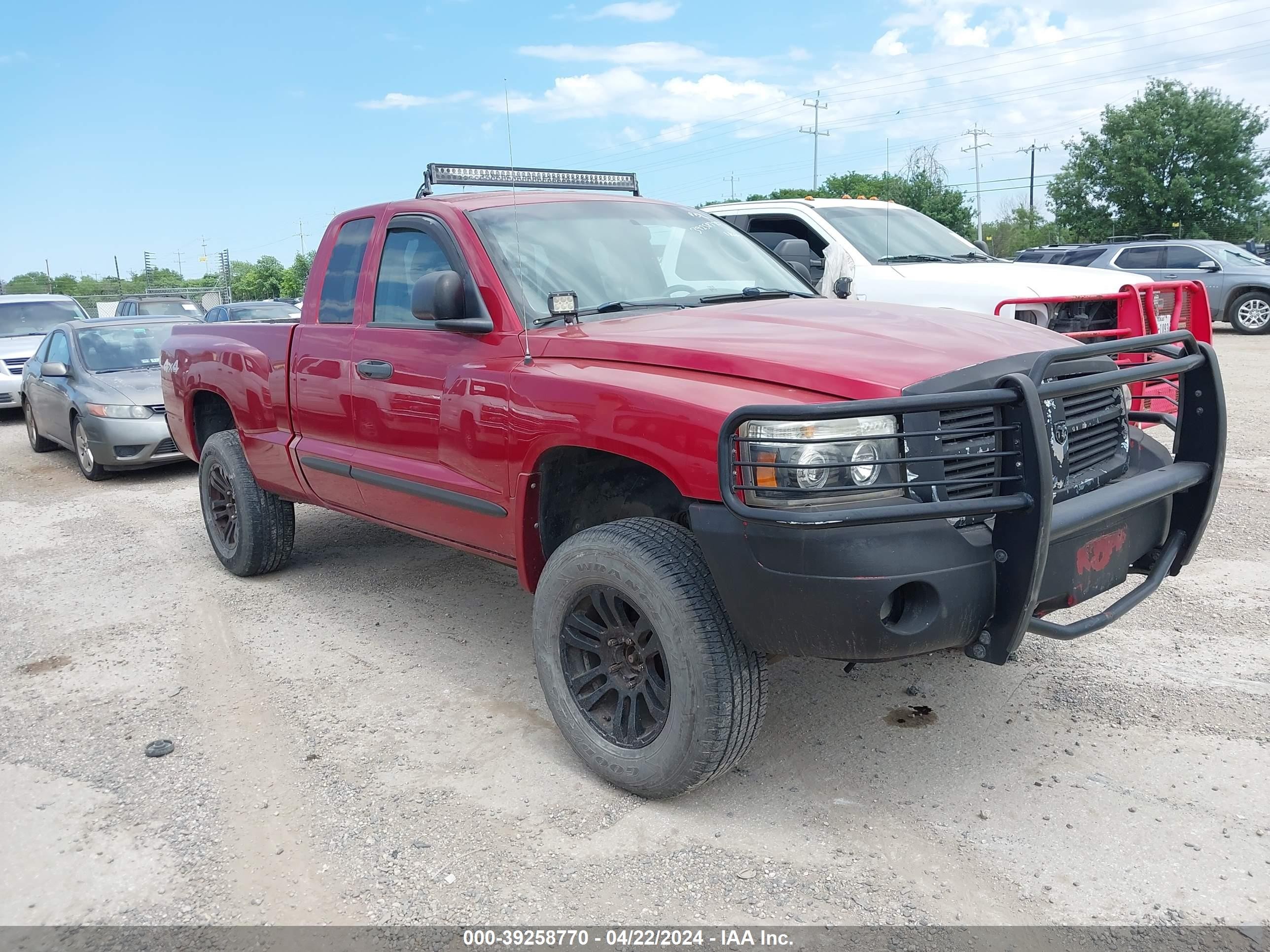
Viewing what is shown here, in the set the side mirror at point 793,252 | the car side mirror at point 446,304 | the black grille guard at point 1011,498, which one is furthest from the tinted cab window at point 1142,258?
the car side mirror at point 446,304

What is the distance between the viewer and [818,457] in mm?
2705

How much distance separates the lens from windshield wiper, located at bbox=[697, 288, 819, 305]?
404cm

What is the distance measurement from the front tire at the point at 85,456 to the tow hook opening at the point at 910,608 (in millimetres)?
8245

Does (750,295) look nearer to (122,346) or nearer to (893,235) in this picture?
(893,235)

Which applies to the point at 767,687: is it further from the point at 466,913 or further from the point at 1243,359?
the point at 1243,359

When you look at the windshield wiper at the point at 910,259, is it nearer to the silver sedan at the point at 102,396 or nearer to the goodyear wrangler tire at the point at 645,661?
the goodyear wrangler tire at the point at 645,661

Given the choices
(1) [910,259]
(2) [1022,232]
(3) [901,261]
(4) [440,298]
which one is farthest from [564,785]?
(2) [1022,232]

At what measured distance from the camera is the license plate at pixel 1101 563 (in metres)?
2.92

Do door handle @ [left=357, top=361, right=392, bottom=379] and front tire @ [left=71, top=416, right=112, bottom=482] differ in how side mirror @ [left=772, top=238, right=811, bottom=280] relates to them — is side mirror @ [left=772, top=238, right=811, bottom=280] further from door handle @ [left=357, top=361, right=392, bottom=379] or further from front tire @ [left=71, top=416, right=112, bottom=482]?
front tire @ [left=71, top=416, right=112, bottom=482]

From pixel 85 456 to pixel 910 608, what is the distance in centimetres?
860

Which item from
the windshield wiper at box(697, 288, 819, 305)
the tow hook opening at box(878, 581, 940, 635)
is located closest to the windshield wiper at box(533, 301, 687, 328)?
the windshield wiper at box(697, 288, 819, 305)

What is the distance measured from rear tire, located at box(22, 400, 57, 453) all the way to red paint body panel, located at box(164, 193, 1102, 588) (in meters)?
6.87

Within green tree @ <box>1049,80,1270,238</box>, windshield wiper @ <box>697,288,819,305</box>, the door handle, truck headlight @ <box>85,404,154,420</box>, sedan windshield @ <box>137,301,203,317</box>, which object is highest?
green tree @ <box>1049,80,1270,238</box>

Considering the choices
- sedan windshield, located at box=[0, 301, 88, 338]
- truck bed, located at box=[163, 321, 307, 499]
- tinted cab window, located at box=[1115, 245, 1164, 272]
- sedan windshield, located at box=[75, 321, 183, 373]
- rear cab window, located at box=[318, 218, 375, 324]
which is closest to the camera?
rear cab window, located at box=[318, 218, 375, 324]
